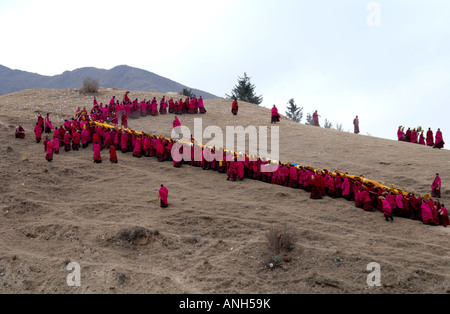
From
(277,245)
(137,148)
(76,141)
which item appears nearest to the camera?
(277,245)

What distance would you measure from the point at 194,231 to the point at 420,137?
15.6m

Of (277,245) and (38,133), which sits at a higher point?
(38,133)

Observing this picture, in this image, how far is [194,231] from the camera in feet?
36.2

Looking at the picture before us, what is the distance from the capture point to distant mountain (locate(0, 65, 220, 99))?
8231 cm

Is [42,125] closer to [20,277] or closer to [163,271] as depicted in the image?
[20,277]

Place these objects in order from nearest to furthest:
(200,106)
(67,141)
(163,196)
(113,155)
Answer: (163,196) → (113,155) → (67,141) → (200,106)

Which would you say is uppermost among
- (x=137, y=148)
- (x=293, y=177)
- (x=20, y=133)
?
(x=20, y=133)

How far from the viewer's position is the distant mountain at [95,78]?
8231 cm

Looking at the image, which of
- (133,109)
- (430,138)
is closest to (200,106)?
(133,109)

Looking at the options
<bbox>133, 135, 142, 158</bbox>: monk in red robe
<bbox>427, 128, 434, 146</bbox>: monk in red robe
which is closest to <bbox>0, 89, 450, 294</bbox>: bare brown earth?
<bbox>133, 135, 142, 158</bbox>: monk in red robe

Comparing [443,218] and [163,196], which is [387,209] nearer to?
[443,218]

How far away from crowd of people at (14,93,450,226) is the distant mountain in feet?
210
